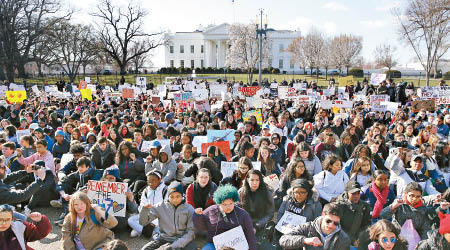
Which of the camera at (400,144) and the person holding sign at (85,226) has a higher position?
the camera at (400,144)

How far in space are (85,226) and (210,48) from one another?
8670 centimetres

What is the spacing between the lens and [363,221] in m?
4.76

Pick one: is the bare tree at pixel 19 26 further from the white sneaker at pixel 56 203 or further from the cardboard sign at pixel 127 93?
the white sneaker at pixel 56 203

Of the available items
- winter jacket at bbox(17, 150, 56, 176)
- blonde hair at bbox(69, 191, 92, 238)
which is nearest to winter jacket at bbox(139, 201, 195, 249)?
blonde hair at bbox(69, 191, 92, 238)

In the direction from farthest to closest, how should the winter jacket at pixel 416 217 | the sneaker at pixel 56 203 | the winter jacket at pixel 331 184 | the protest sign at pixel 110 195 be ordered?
the sneaker at pixel 56 203 → the winter jacket at pixel 331 184 → the protest sign at pixel 110 195 → the winter jacket at pixel 416 217

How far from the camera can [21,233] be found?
3830 mm

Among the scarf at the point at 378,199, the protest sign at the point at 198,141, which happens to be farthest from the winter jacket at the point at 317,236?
the protest sign at the point at 198,141

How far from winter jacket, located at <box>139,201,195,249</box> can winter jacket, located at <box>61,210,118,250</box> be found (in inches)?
24.3

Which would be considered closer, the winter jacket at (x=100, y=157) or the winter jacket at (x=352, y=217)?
the winter jacket at (x=352, y=217)

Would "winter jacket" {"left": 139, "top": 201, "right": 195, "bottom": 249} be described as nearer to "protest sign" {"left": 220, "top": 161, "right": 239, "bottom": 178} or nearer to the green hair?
the green hair

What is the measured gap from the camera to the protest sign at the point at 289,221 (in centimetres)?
461

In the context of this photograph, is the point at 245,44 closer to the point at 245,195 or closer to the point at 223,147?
the point at 223,147

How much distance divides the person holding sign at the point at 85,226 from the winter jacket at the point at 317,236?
1998mm

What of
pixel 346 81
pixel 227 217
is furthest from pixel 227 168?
pixel 346 81
